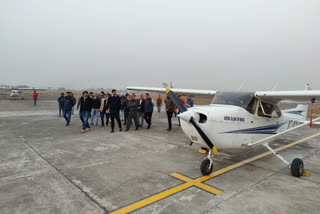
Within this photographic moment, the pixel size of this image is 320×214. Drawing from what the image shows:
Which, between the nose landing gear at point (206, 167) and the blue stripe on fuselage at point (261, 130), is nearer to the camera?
the nose landing gear at point (206, 167)

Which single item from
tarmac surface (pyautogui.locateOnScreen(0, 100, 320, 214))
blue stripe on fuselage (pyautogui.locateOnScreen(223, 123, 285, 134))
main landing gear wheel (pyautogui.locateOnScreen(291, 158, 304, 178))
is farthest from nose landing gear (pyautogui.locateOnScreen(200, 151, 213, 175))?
main landing gear wheel (pyautogui.locateOnScreen(291, 158, 304, 178))

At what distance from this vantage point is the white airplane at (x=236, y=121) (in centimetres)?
427

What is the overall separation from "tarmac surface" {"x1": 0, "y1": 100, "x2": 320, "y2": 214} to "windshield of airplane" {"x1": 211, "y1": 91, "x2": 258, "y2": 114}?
4.87 feet

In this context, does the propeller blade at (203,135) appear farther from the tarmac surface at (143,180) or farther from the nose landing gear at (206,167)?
the tarmac surface at (143,180)

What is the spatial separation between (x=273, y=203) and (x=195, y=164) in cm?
209

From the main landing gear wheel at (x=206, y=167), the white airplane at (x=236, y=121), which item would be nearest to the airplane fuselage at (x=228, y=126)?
the white airplane at (x=236, y=121)

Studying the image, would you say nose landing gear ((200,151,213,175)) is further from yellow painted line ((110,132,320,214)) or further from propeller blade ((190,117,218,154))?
propeller blade ((190,117,218,154))

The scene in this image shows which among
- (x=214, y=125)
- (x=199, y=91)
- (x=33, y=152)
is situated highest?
(x=199, y=91)

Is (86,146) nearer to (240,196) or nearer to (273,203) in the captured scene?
(240,196)

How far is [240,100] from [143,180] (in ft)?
9.74

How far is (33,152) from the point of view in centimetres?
579

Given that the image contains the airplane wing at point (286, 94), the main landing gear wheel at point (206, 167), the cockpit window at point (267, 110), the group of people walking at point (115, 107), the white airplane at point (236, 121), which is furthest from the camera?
the group of people walking at point (115, 107)

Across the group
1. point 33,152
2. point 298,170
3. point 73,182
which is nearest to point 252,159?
point 298,170

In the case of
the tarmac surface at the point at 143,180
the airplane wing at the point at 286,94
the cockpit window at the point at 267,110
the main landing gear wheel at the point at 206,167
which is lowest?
the tarmac surface at the point at 143,180
